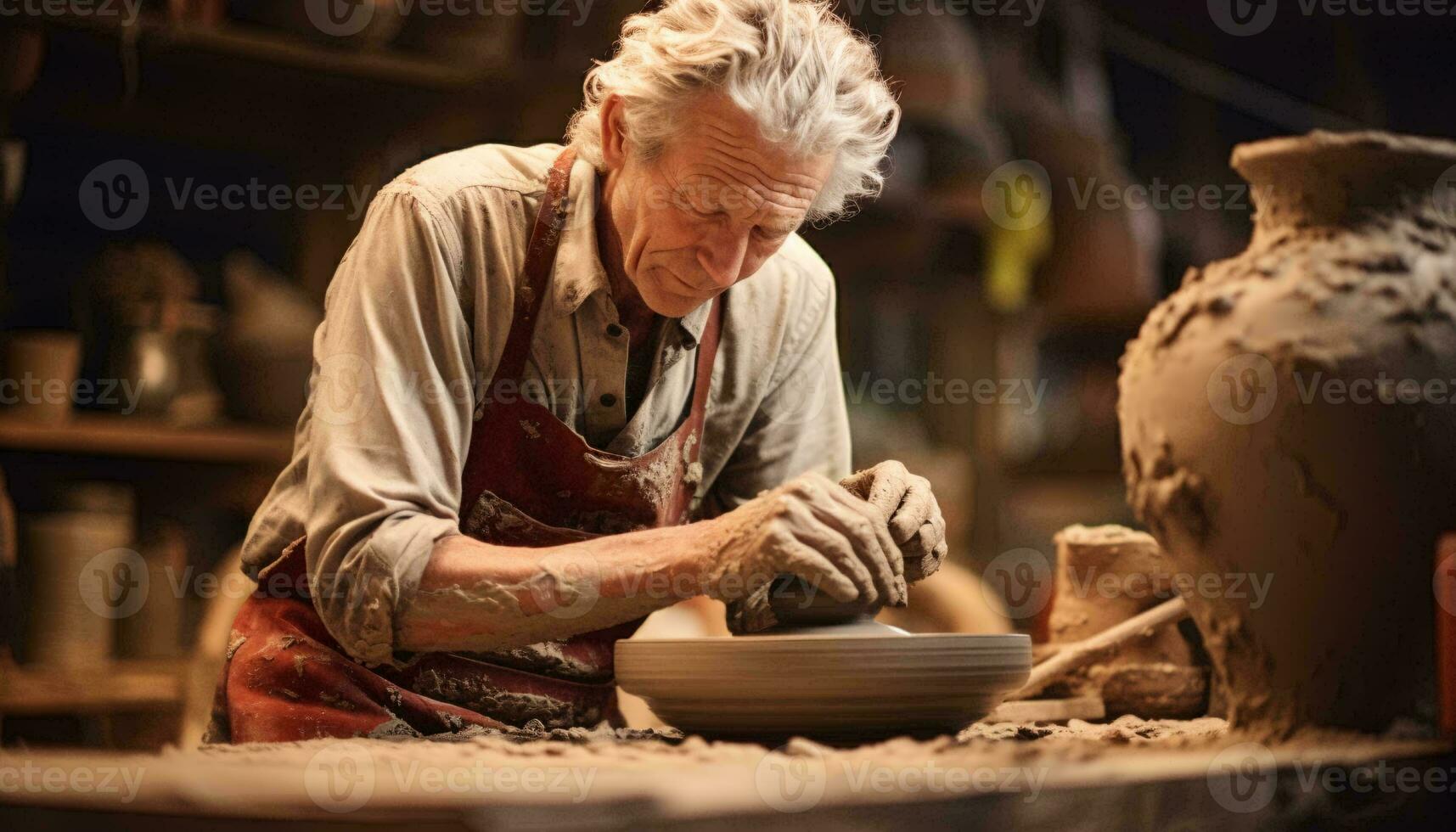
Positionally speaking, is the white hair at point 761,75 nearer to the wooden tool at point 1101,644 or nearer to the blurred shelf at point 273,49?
the wooden tool at point 1101,644

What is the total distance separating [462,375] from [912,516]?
63 cm

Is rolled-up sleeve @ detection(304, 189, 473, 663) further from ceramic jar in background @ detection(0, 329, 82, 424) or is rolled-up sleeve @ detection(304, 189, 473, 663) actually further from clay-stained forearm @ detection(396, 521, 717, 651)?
ceramic jar in background @ detection(0, 329, 82, 424)

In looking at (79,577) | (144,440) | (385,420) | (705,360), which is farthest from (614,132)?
(79,577)

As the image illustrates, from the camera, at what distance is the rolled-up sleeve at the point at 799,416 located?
2428 mm

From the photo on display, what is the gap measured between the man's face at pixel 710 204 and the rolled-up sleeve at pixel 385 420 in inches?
10.6

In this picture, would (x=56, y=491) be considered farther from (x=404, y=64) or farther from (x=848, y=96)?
(x=848, y=96)

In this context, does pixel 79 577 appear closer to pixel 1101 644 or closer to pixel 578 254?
pixel 578 254

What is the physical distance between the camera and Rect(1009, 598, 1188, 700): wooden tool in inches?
86.6

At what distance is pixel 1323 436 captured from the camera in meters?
1.72

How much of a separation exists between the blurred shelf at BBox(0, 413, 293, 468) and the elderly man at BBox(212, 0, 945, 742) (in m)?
1.52

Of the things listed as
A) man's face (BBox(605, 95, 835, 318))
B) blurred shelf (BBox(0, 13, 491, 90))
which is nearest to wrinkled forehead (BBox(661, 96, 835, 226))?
man's face (BBox(605, 95, 835, 318))

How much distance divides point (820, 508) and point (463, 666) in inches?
28.3

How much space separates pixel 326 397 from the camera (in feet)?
6.11

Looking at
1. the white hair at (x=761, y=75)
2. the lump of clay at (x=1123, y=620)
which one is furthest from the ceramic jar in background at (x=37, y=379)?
the lump of clay at (x=1123, y=620)
